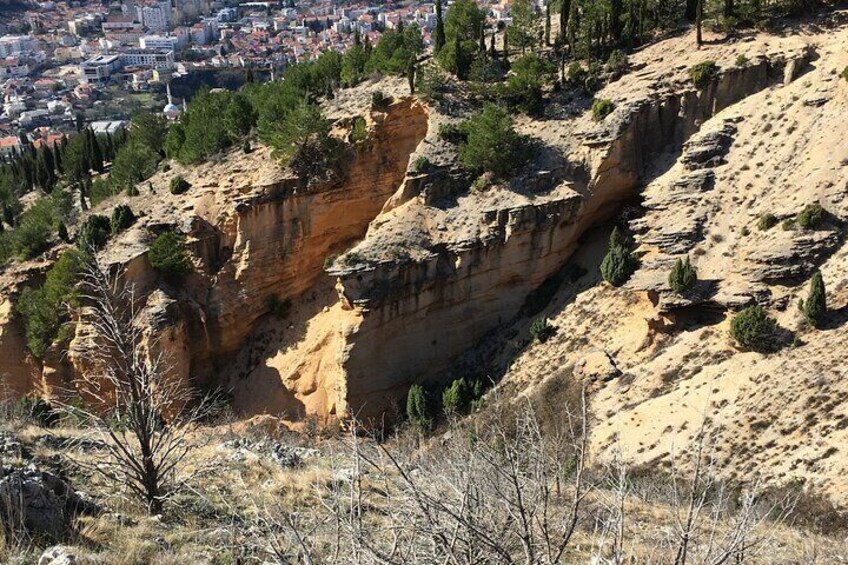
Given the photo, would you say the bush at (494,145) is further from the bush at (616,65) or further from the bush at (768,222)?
the bush at (768,222)

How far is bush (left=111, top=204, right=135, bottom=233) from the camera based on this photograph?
3078cm

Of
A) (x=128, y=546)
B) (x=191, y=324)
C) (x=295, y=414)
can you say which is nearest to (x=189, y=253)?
(x=191, y=324)

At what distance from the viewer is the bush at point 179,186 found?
32031mm

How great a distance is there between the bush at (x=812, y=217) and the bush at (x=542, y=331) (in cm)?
953

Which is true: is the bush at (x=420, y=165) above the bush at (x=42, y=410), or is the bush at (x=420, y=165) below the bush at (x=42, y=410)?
above

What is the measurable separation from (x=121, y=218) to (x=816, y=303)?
27.3 metres

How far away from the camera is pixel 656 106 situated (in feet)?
92.5

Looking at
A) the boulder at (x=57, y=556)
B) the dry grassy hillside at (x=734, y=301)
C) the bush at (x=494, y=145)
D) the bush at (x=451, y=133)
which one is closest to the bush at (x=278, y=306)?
the bush at (x=451, y=133)

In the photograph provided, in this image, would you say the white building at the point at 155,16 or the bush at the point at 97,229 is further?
the white building at the point at 155,16

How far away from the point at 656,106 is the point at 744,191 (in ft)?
16.9

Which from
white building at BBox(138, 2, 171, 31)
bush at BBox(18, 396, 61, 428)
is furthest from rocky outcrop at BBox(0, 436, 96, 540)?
white building at BBox(138, 2, 171, 31)

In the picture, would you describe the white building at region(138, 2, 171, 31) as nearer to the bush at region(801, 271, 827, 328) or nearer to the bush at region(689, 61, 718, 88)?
the bush at region(689, 61, 718, 88)

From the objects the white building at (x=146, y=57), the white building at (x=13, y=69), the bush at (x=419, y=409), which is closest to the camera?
the bush at (x=419, y=409)

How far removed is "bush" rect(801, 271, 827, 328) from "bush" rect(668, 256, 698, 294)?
11.9 feet
